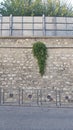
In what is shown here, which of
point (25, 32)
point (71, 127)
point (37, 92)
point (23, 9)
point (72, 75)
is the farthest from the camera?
point (23, 9)

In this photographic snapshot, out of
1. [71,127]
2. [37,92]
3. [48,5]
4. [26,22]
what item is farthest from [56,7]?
[71,127]

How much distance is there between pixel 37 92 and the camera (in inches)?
706

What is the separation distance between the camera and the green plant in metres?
19.1

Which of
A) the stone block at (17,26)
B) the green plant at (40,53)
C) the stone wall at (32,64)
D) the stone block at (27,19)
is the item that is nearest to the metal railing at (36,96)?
the stone wall at (32,64)

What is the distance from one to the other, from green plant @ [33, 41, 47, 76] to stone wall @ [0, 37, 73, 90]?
0.83 feet

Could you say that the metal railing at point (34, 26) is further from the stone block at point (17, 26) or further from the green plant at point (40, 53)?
the green plant at point (40, 53)

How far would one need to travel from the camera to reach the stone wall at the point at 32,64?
19000 millimetres

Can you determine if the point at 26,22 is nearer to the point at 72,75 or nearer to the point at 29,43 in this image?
the point at 29,43

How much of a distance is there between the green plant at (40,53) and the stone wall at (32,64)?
254mm

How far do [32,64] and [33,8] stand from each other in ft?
52.6

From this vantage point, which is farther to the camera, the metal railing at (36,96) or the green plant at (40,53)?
the green plant at (40,53)

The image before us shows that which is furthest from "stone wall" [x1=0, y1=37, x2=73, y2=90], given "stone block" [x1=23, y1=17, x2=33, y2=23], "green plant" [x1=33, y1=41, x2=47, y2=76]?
"stone block" [x1=23, y1=17, x2=33, y2=23]

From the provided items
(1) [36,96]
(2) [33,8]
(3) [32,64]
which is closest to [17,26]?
(3) [32,64]

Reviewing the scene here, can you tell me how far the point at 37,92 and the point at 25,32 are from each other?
7161mm
